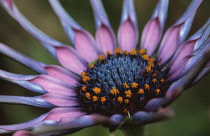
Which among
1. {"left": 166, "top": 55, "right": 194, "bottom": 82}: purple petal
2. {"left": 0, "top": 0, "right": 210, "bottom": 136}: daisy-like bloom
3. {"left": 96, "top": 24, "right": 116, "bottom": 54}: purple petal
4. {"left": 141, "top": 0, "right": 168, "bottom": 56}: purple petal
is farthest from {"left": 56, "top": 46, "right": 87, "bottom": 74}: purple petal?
{"left": 166, "top": 55, "right": 194, "bottom": 82}: purple petal

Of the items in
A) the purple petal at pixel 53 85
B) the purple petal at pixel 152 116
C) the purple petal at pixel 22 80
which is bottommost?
the purple petal at pixel 152 116

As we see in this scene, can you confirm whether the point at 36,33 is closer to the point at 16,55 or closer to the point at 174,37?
the point at 16,55

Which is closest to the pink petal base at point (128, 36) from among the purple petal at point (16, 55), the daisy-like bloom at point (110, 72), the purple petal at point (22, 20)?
the daisy-like bloom at point (110, 72)

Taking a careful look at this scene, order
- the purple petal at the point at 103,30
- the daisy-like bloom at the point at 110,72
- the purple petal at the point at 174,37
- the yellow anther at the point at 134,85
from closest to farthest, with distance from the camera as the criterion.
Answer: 1. the daisy-like bloom at the point at 110,72
2. the yellow anther at the point at 134,85
3. the purple petal at the point at 174,37
4. the purple petal at the point at 103,30

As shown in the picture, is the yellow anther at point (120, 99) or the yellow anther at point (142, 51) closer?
the yellow anther at point (120, 99)

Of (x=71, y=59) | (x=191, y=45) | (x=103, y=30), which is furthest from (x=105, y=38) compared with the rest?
(x=191, y=45)

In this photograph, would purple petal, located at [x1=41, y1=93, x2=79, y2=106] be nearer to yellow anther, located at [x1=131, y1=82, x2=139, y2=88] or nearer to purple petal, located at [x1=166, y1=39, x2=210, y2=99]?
yellow anther, located at [x1=131, y1=82, x2=139, y2=88]

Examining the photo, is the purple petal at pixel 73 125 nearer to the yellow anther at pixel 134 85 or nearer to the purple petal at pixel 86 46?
the yellow anther at pixel 134 85
